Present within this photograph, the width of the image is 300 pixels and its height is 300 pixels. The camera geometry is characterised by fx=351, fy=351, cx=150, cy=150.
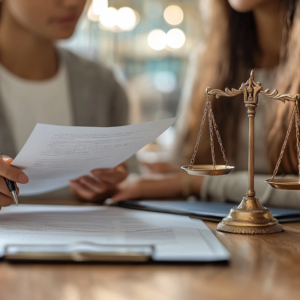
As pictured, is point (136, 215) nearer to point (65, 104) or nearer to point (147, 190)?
point (147, 190)

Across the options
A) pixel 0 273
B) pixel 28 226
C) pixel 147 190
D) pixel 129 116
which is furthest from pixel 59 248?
pixel 129 116

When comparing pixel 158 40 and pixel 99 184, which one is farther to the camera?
pixel 158 40

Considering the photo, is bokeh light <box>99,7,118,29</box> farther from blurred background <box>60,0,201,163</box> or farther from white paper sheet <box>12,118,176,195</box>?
white paper sheet <box>12,118,176,195</box>

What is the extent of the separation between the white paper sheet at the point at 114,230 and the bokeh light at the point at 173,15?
4529mm

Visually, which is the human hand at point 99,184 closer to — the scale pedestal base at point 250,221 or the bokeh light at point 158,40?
the scale pedestal base at point 250,221

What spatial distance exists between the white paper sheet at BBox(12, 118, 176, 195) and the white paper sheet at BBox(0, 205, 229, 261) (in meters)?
0.09

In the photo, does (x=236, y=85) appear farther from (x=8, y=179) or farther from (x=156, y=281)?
(x=156, y=281)

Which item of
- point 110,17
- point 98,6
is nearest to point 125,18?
point 110,17

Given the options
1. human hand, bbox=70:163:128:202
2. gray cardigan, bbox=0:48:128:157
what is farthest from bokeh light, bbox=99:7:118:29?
human hand, bbox=70:163:128:202

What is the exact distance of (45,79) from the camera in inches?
54.5

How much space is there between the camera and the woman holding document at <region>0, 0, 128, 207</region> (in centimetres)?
120

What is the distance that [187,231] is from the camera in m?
0.52

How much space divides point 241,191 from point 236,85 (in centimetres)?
49

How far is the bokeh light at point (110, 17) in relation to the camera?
3663 mm
